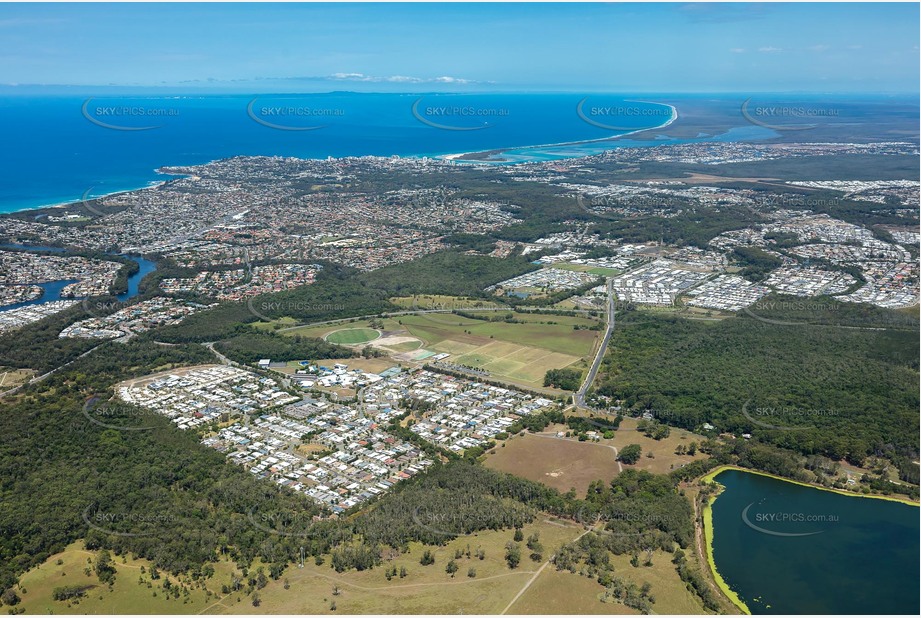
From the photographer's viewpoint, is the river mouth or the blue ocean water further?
the blue ocean water

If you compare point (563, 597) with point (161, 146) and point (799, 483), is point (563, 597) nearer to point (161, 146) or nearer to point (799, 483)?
point (799, 483)

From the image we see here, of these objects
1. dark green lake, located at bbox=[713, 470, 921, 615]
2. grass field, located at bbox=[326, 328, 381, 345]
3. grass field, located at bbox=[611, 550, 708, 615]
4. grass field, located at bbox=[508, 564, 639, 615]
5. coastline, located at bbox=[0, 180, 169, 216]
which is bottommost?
dark green lake, located at bbox=[713, 470, 921, 615]

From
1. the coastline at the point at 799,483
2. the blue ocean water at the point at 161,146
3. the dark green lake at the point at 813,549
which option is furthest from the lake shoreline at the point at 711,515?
the blue ocean water at the point at 161,146

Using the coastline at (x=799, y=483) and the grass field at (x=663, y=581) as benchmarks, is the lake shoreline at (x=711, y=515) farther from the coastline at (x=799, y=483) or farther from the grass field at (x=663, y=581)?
the grass field at (x=663, y=581)

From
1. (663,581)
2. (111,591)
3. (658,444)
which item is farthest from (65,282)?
(663,581)

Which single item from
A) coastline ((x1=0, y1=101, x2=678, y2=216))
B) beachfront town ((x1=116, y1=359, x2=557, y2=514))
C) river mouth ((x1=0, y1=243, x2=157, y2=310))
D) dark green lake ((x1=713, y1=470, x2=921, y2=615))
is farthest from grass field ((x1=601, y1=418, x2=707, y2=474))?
coastline ((x1=0, y1=101, x2=678, y2=216))

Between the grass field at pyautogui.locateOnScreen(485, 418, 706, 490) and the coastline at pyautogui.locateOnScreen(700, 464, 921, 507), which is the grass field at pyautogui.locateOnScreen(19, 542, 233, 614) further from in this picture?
the coastline at pyautogui.locateOnScreen(700, 464, 921, 507)

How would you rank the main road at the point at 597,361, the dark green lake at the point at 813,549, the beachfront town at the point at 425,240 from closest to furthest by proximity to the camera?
the dark green lake at the point at 813,549
the main road at the point at 597,361
the beachfront town at the point at 425,240
